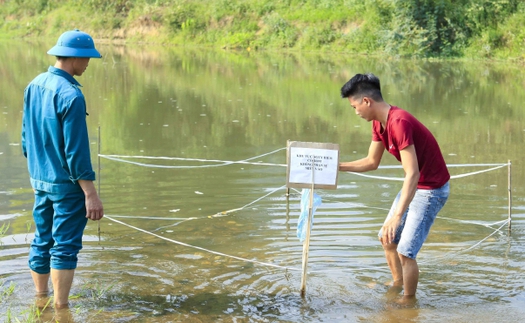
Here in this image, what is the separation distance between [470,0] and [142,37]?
20786 millimetres

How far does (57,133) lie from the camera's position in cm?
459

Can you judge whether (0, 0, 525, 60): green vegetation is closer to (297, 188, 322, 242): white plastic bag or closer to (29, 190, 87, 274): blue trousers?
(297, 188, 322, 242): white plastic bag

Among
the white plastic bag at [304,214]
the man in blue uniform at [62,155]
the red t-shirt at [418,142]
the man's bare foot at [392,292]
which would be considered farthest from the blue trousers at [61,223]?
the man's bare foot at [392,292]

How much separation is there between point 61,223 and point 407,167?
87.3 inches

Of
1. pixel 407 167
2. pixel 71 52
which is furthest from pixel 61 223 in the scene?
pixel 407 167

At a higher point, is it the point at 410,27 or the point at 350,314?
the point at 410,27

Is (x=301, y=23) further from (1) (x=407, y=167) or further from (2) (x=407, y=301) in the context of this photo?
(1) (x=407, y=167)

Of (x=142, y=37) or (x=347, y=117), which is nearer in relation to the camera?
(x=347, y=117)

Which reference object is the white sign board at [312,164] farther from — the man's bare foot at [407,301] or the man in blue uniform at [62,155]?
the man in blue uniform at [62,155]

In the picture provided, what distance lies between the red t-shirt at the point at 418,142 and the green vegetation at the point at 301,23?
22242mm

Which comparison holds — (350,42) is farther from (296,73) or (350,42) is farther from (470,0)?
(296,73)

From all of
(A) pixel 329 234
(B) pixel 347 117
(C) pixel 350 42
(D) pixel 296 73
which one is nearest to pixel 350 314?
(A) pixel 329 234

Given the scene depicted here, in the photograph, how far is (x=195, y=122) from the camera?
14523 mm

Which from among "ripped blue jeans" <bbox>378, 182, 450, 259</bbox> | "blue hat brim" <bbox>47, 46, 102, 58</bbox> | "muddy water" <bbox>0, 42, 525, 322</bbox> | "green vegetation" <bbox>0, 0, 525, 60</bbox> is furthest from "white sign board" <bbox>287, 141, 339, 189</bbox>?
"green vegetation" <bbox>0, 0, 525, 60</bbox>
